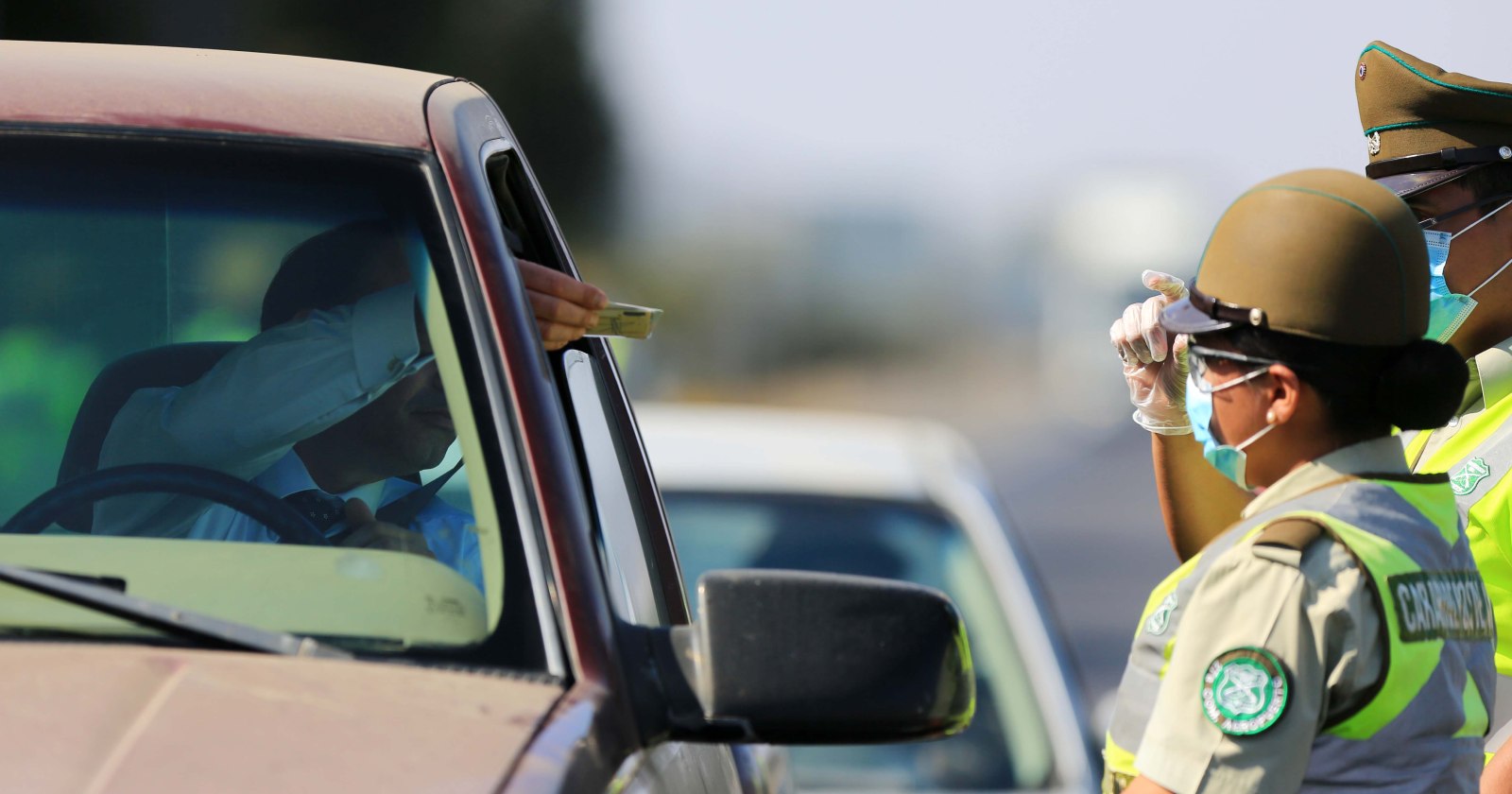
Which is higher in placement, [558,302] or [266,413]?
[558,302]

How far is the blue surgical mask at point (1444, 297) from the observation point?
2.85 m

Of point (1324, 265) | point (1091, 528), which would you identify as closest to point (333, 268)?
point (1324, 265)

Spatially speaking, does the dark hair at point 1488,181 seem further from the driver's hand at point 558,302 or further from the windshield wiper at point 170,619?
the windshield wiper at point 170,619

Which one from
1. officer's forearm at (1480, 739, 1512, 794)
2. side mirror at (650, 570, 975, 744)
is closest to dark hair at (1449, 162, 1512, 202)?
officer's forearm at (1480, 739, 1512, 794)

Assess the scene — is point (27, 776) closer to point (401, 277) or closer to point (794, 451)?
point (401, 277)

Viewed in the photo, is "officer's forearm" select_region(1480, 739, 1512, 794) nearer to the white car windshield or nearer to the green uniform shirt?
the green uniform shirt

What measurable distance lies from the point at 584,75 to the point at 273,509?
86.5ft

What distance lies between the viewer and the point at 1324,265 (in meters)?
2.14

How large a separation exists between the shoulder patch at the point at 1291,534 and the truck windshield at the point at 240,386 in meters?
0.84

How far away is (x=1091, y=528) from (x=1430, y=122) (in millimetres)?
26276

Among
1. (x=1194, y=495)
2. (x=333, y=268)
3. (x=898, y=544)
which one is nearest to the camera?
(x=333, y=268)

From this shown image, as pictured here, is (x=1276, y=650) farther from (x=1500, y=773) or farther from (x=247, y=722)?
(x=247, y=722)

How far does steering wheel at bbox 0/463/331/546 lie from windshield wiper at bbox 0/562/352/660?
0.54 metres

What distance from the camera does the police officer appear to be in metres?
2.68
